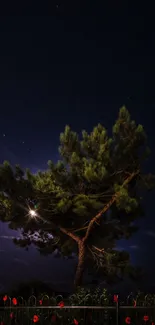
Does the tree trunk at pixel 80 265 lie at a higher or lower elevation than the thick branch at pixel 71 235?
lower

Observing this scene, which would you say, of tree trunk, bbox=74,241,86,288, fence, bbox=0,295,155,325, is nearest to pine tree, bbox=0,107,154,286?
tree trunk, bbox=74,241,86,288

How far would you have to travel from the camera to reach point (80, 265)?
64.6ft

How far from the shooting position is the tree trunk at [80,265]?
19380 mm

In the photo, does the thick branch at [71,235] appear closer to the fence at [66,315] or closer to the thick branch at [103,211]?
the thick branch at [103,211]

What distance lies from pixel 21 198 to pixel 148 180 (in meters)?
5.76

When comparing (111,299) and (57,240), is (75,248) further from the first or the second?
(111,299)

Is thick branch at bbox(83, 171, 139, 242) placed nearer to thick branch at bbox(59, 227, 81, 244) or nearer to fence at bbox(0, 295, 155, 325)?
thick branch at bbox(59, 227, 81, 244)

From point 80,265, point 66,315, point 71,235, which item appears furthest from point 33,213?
point 66,315

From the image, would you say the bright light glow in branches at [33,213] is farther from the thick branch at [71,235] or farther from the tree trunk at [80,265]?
the tree trunk at [80,265]

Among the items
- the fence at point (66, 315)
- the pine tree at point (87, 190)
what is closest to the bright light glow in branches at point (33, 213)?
the pine tree at point (87, 190)

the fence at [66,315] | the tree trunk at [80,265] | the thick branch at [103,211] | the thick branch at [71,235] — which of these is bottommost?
the fence at [66,315]

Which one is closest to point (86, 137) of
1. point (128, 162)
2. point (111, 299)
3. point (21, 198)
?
point (128, 162)

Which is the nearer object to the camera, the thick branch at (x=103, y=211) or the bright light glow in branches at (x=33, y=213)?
the thick branch at (x=103, y=211)

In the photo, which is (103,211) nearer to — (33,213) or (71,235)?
(71,235)
